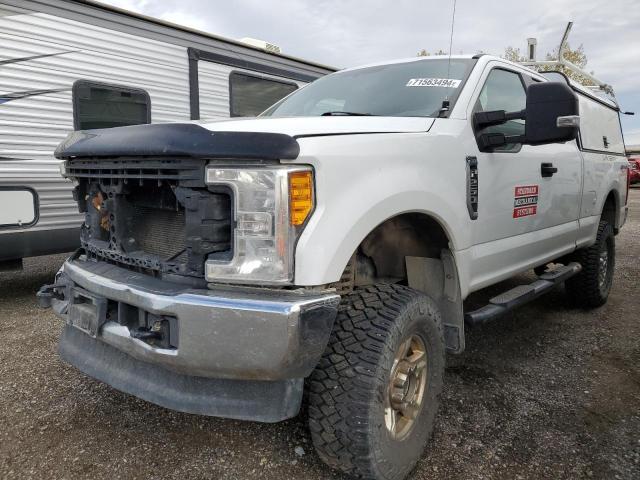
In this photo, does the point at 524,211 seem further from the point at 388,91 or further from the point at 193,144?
the point at 193,144

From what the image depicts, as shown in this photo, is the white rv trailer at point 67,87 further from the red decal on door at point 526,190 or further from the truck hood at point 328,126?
the red decal on door at point 526,190

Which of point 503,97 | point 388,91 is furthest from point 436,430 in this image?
point 503,97

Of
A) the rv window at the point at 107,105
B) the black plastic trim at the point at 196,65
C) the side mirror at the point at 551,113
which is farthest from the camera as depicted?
the black plastic trim at the point at 196,65

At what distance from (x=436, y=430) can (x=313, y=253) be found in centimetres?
139

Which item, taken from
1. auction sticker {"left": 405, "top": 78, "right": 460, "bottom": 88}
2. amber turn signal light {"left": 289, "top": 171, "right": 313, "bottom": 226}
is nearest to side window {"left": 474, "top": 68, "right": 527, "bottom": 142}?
auction sticker {"left": 405, "top": 78, "right": 460, "bottom": 88}

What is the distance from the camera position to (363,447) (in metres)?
1.97

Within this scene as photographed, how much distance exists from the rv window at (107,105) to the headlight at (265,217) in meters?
3.67

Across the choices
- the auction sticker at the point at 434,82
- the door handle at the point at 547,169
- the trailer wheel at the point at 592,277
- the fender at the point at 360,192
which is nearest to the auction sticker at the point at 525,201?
the door handle at the point at 547,169

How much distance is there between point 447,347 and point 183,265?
59.3 inches

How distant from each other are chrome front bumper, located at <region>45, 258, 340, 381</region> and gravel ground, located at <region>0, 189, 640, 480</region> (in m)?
0.69

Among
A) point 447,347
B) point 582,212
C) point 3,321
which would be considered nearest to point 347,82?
point 447,347

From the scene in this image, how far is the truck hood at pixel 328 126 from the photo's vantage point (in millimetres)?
1999

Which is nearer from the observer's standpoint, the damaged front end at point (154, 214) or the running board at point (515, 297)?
the damaged front end at point (154, 214)

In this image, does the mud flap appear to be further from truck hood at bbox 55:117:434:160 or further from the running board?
truck hood at bbox 55:117:434:160
